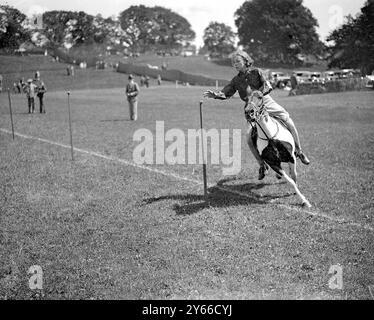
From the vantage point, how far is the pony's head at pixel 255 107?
7699mm

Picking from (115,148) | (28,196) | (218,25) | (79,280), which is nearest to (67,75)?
(115,148)

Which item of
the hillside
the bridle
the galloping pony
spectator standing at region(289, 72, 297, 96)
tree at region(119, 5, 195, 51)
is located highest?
tree at region(119, 5, 195, 51)

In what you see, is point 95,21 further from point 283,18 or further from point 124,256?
point 124,256

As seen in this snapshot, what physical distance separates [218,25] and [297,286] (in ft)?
482

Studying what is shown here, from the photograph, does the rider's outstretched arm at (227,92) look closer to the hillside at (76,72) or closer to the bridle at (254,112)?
the bridle at (254,112)

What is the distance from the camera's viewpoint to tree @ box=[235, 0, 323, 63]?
88.1 m

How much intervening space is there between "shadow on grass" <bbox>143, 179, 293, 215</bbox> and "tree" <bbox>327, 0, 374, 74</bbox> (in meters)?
37.8

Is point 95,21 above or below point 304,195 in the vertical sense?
above

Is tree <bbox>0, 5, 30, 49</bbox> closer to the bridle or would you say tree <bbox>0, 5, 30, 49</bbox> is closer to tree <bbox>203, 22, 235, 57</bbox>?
the bridle

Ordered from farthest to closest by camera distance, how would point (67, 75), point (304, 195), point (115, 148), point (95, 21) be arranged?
point (95, 21)
point (67, 75)
point (115, 148)
point (304, 195)

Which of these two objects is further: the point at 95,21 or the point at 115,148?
the point at 95,21

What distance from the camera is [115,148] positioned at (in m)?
14.8

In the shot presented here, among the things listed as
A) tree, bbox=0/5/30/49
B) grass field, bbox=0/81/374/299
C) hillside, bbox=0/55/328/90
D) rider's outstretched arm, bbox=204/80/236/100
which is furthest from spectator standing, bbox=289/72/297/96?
rider's outstretched arm, bbox=204/80/236/100
